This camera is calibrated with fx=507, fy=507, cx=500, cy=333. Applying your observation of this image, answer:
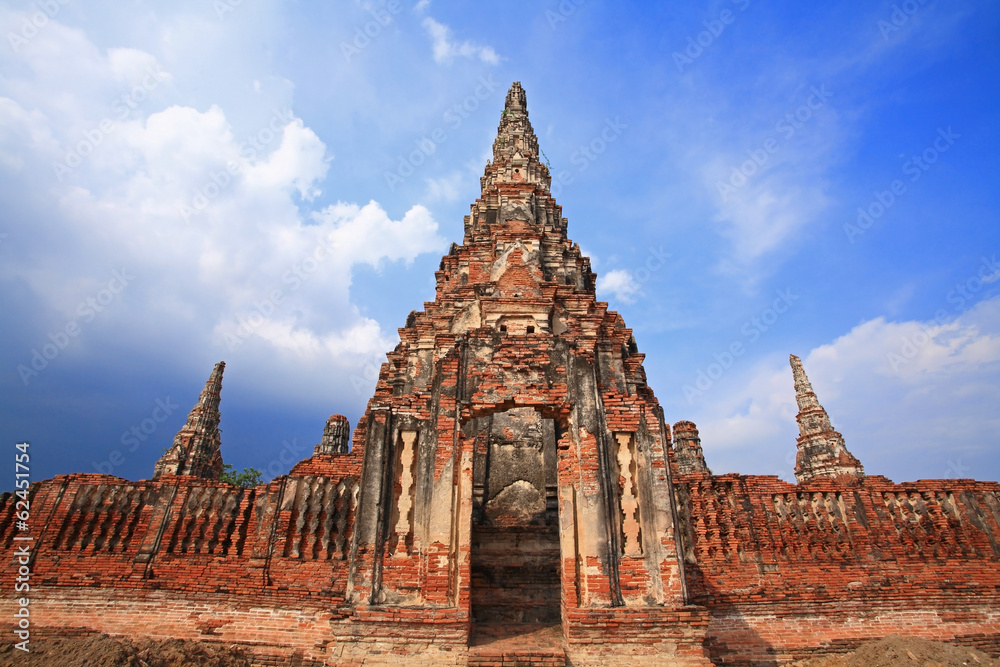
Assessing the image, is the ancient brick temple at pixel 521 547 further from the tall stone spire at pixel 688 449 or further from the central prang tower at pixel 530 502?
the tall stone spire at pixel 688 449

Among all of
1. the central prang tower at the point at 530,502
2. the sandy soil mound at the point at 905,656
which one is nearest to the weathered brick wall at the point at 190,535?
the central prang tower at the point at 530,502

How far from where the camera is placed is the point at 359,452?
456 inches

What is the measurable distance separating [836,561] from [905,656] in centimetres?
191

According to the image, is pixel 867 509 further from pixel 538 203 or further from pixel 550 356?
pixel 538 203

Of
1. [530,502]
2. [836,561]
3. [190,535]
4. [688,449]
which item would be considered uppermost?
[688,449]

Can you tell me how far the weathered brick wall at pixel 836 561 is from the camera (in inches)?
417

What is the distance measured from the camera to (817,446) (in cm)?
2325

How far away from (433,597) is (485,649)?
3.62 feet

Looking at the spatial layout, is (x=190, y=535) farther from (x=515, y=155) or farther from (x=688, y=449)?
(x=515, y=155)

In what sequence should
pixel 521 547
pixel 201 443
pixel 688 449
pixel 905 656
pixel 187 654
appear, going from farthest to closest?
1. pixel 201 443
2. pixel 688 449
3. pixel 521 547
4. pixel 905 656
5. pixel 187 654

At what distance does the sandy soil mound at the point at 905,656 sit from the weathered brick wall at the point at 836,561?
0.31 metres

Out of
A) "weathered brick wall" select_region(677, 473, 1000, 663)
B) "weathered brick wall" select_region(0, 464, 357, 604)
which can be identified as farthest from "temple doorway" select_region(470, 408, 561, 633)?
"weathered brick wall" select_region(677, 473, 1000, 663)

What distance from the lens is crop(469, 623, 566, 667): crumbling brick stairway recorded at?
7.32m

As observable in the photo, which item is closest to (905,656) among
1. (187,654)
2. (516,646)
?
(516,646)
